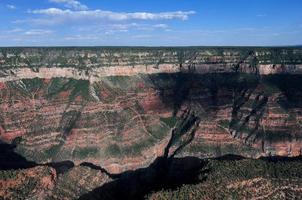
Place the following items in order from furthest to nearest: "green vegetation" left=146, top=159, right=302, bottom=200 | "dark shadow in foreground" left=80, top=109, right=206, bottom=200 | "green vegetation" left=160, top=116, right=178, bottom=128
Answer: "green vegetation" left=160, top=116, right=178, bottom=128 → "dark shadow in foreground" left=80, top=109, right=206, bottom=200 → "green vegetation" left=146, top=159, right=302, bottom=200

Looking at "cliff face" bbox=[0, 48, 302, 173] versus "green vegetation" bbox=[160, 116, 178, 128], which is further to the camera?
"green vegetation" bbox=[160, 116, 178, 128]

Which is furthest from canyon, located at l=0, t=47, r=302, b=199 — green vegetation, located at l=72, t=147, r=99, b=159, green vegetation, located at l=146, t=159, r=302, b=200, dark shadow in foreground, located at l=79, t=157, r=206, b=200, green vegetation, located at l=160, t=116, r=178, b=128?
green vegetation, located at l=146, t=159, r=302, b=200

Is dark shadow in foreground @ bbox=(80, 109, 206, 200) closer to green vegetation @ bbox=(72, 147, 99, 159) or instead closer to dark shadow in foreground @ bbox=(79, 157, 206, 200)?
dark shadow in foreground @ bbox=(79, 157, 206, 200)

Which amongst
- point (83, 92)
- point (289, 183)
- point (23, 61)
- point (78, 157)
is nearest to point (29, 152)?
point (78, 157)

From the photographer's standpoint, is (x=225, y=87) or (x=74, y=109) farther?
(x=225, y=87)

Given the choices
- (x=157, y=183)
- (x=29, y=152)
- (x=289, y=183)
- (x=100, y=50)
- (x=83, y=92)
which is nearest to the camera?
(x=289, y=183)

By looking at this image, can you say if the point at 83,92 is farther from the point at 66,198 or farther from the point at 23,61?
the point at 66,198

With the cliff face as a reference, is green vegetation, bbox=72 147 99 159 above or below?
below
